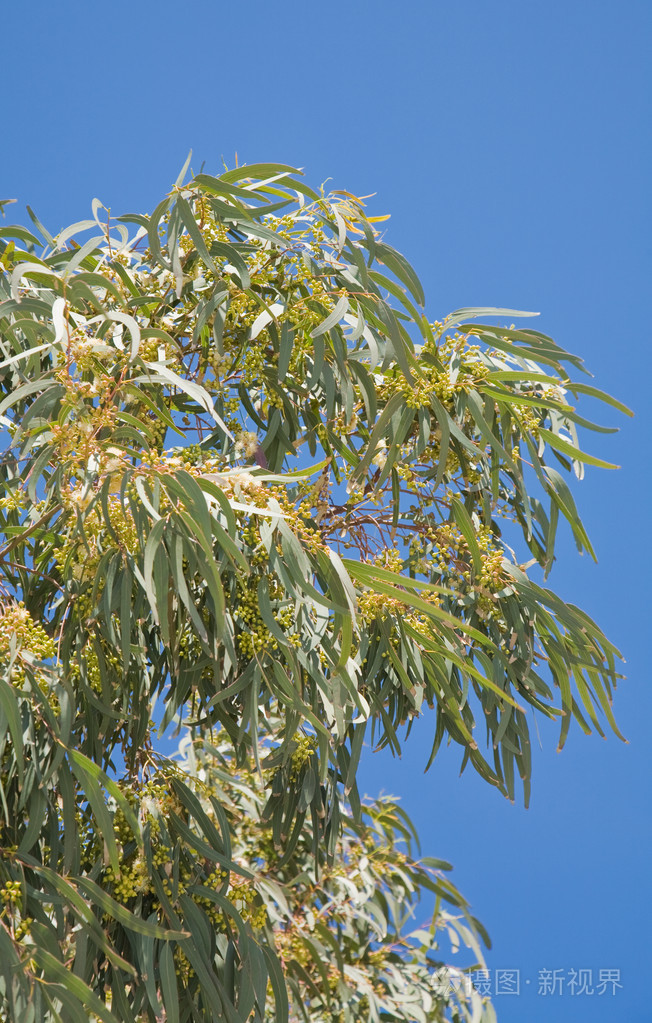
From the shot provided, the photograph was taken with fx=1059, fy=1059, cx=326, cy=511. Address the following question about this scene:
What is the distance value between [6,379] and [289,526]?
30.8 inches

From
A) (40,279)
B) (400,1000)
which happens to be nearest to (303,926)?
(400,1000)

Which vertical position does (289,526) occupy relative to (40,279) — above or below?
below

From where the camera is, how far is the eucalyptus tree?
48.4 inches

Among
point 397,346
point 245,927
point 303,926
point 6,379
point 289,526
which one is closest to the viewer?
point 289,526

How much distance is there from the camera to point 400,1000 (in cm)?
229

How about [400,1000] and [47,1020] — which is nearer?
[47,1020]

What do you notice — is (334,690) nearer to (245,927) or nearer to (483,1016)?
(245,927)

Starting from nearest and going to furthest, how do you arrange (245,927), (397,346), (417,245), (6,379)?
(397,346) < (245,927) < (6,379) < (417,245)

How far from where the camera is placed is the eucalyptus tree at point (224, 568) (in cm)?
123

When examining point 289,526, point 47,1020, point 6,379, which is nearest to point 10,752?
point 47,1020

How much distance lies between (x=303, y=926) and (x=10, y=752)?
0.97 metres

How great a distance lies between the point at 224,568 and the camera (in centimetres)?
130

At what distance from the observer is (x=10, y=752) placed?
1445 millimetres

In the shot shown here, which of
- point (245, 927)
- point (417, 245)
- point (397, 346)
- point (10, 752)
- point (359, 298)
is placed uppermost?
point (417, 245)
